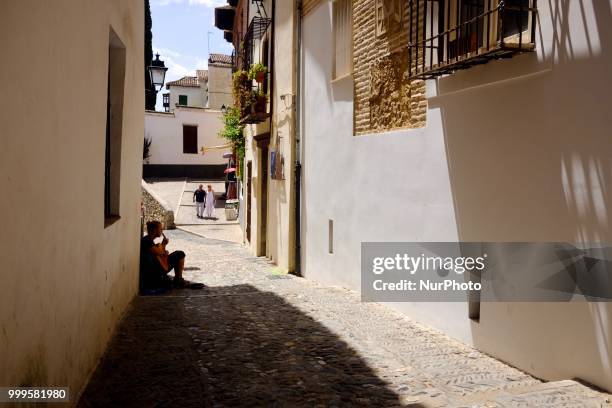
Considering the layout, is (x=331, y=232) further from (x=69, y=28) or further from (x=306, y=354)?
(x=69, y=28)

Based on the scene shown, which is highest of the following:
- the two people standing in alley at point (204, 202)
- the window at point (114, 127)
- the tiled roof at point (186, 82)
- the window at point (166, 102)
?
the tiled roof at point (186, 82)

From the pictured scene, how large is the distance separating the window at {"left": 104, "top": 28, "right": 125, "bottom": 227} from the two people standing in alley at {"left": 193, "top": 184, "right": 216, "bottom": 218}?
20.3m

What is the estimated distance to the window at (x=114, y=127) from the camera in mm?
6020

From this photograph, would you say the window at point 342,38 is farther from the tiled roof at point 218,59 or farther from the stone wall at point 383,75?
the tiled roof at point 218,59

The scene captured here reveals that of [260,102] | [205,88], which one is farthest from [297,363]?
[205,88]

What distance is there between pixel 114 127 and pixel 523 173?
13.3 feet

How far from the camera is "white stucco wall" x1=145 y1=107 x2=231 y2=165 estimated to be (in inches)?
1542

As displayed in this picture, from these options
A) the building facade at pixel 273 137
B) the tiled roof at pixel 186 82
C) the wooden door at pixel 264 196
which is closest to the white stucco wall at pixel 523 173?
the building facade at pixel 273 137

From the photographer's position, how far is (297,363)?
4785mm

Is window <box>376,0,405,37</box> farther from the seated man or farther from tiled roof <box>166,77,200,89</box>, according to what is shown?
tiled roof <box>166,77,200,89</box>

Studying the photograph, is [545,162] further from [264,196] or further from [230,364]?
[264,196]

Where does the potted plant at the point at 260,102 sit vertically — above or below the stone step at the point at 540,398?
above

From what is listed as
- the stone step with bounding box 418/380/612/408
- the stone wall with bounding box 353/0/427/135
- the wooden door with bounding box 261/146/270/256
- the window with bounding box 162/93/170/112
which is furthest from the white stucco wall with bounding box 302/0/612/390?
the window with bounding box 162/93/170/112

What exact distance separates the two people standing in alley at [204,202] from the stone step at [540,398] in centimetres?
2324
